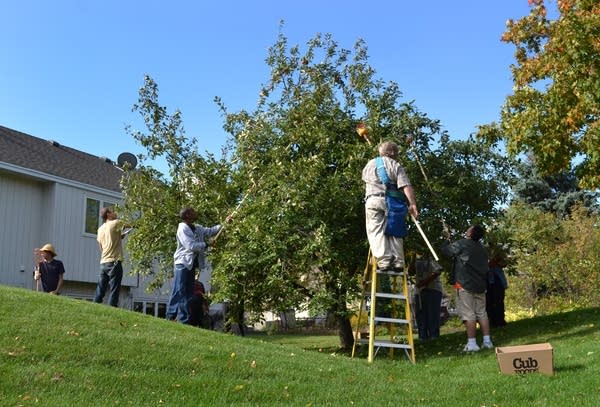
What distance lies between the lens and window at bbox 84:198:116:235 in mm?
22281

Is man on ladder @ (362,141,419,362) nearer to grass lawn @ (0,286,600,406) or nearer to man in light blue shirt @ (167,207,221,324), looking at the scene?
grass lawn @ (0,286,600,406)

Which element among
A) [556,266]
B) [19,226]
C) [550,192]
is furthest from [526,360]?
[550,192]

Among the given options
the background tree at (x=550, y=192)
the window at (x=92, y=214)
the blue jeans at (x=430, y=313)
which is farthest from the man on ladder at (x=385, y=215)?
the background tree at (x=550, y=192)

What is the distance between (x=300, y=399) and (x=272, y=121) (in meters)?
7.94

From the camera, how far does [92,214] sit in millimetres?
22547

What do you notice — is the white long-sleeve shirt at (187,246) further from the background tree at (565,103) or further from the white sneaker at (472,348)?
the background tree at (565,103)

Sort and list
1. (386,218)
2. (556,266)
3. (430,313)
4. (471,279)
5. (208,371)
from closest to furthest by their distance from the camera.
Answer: (208,371) < (386,218) < (471,279) < (430,313) < (556,266)

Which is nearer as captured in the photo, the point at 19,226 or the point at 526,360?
the point at 526,360

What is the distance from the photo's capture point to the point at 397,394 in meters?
6.65

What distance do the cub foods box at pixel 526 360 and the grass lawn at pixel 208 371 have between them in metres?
0.13

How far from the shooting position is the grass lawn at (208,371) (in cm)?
614

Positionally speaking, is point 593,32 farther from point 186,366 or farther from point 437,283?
point 186,366

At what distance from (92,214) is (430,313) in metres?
12.7

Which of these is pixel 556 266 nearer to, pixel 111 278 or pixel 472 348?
pixel 472 348
